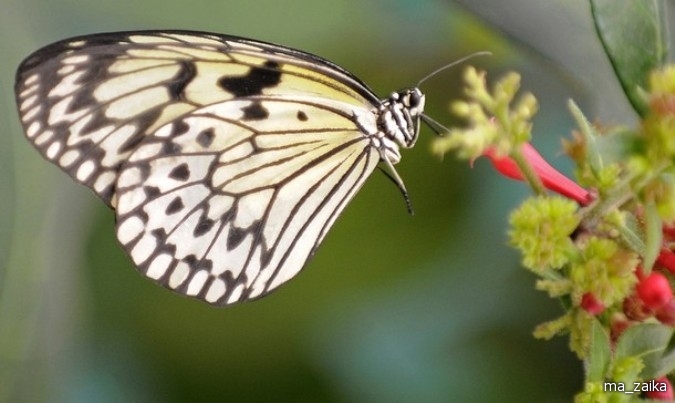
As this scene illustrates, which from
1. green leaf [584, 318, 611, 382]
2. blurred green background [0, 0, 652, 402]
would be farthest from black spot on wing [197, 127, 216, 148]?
blurred green background [0, 0, 652, 402]

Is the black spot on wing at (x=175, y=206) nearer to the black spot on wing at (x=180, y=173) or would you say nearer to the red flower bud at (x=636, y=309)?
the black spot on wing at (x=180, y=173)

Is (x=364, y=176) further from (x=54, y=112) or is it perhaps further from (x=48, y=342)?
(x=48, y=342)

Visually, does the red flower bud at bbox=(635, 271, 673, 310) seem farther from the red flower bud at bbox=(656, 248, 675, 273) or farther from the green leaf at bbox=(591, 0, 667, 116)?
the green leaf at bbox=(591, 0, 667, 116)

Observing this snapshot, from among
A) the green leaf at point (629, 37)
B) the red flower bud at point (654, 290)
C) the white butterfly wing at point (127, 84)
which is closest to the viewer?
the red flower bud at point (654, 290)

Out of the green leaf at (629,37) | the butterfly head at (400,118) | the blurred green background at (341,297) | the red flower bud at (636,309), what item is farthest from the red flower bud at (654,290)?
the blurred green background at (341,297)

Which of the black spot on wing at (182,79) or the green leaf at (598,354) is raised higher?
the black spot on wing at (182,79)

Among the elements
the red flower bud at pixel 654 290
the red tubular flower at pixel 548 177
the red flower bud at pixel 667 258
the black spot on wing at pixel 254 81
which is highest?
the black spot on wing at pixel 254 81

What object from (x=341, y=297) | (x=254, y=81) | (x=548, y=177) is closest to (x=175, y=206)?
(x=254, y=81)

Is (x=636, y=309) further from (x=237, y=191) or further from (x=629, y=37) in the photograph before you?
(x=237, y=191)

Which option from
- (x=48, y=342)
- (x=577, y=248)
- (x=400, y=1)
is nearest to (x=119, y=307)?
(x=48, y=342)
